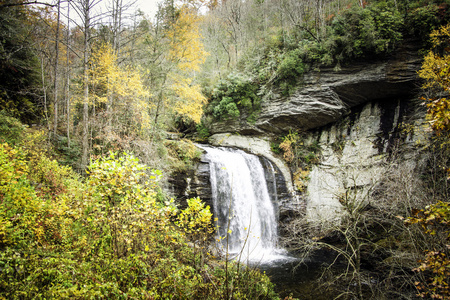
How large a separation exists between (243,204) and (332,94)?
974cm

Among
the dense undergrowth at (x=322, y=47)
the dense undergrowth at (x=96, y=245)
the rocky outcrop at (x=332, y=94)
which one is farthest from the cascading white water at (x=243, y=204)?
the dense undergrowth at (x=96, y=245)

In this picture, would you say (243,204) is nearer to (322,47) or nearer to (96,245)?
(96,245)

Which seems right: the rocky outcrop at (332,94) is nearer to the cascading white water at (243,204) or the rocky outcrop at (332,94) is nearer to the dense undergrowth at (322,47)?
the dense undergrowth at (322,47)

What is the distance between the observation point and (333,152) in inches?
580

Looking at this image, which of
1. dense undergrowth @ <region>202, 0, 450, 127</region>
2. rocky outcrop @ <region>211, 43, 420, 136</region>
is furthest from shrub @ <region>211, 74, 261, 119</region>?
rocky outcrop @ <region>211, 43, 420, 136</region>

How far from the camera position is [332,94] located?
13852mm

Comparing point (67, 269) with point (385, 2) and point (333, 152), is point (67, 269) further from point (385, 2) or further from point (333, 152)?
point (385, 2)

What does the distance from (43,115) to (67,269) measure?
11213mm

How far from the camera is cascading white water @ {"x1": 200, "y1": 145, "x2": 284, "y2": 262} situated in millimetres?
11211

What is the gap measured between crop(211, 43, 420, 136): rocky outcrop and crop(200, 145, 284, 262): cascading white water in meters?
4.24

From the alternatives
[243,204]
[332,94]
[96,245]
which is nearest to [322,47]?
[332,94]

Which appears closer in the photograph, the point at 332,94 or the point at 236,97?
the point at 332,94

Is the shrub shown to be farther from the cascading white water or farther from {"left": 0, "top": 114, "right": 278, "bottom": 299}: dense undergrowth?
{"left": 0, "top": 114, "right": 278, "bottom": 299}: dense undergrowth

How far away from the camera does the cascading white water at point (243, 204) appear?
11.2 metres
